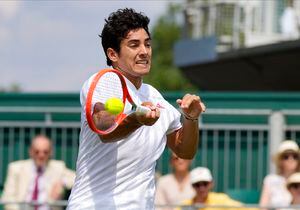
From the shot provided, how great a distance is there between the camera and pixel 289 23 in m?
16.8

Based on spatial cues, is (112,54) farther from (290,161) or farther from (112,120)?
(290,161)

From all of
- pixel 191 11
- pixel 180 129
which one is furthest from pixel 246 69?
pixel 180 129

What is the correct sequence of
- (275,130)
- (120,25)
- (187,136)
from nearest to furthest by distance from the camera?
(120,25) < (187,136) < (275,130)

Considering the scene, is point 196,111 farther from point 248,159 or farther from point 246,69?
point 246,69

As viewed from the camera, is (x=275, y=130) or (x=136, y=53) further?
(x=275, y=130)

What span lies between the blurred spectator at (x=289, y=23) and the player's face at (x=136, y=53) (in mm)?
10447

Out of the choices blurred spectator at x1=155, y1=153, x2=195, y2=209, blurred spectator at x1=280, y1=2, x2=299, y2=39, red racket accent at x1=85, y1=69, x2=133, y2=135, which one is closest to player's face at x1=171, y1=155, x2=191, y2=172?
blurred spectator at x1=155, y1=153, x2=195, y2=209

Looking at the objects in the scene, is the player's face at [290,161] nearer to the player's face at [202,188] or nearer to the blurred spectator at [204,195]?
the blurred spectator at [204,195]

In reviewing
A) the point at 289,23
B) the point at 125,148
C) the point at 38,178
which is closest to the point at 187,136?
the point at 125,148

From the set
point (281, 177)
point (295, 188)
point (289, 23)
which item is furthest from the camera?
point (289, 23)

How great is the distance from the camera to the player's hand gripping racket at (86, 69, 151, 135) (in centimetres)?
579

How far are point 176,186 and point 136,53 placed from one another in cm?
512

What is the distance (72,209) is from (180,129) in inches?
31.6

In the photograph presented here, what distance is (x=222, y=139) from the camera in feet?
40.2
